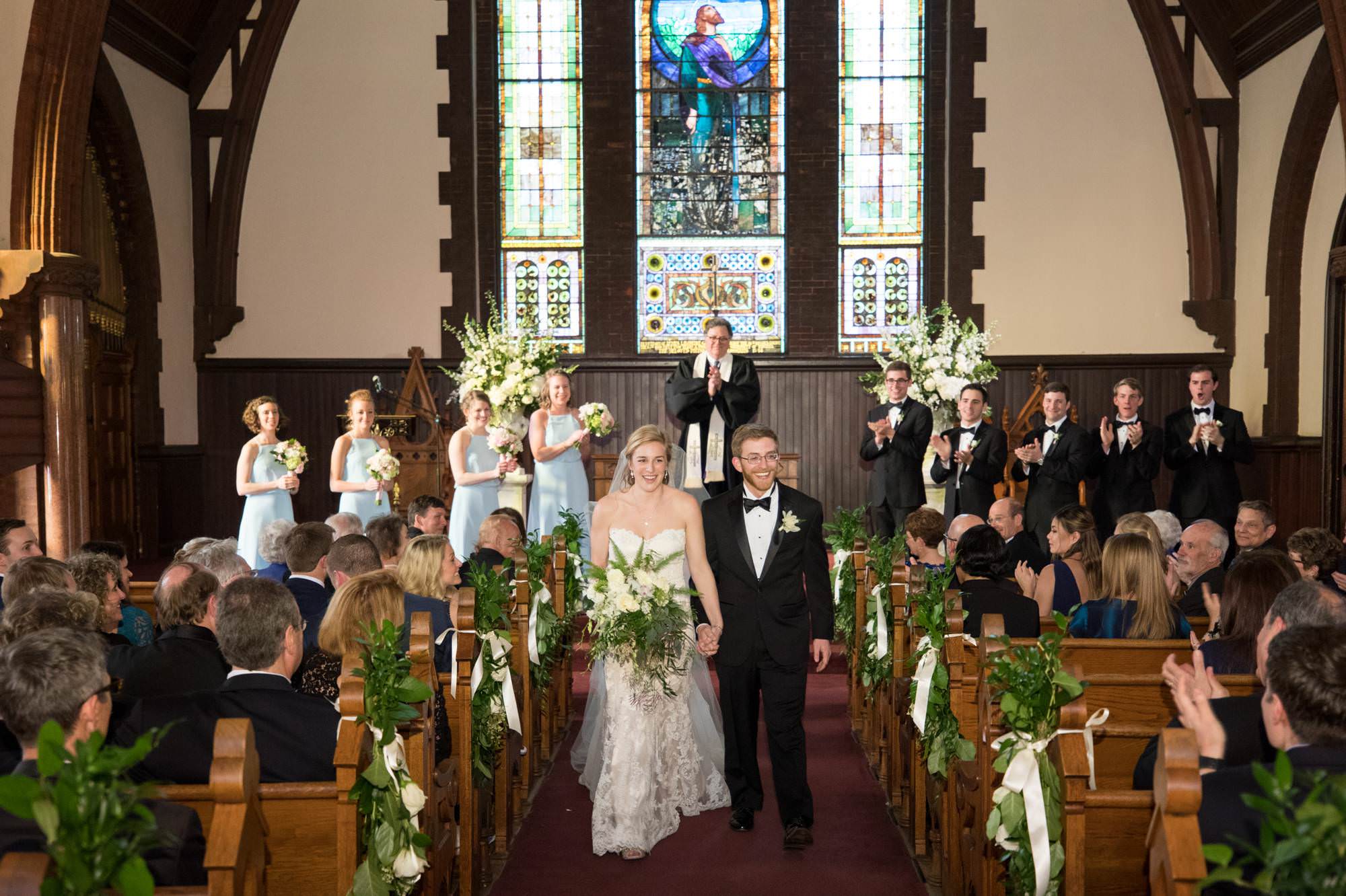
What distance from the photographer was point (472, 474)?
863cm

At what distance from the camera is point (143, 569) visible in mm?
11086

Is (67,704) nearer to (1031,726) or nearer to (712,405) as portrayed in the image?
(1031,726)

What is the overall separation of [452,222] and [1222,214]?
7673mm

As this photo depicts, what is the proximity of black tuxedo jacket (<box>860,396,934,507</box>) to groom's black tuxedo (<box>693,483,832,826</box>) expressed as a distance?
12.7 ft

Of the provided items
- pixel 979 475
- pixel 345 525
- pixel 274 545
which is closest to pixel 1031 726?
pixel 345 525

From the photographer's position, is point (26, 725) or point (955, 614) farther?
point (955, 614)

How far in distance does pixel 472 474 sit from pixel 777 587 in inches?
164

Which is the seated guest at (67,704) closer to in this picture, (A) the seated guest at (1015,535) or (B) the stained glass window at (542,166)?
(A) the seated guest at (1015,535)

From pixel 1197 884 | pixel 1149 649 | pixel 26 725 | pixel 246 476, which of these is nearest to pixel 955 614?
pixel 1149 649

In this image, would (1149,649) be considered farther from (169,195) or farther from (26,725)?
(169,195)

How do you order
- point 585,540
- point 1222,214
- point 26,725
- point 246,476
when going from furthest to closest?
point 1222,214 → point 585,540 → point 246,476 → point 26,725

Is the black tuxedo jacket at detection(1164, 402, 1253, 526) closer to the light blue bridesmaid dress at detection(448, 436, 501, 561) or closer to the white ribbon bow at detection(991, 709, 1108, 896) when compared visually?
the light blue bridesmaid dress at detection(448, 436, 501, 561)

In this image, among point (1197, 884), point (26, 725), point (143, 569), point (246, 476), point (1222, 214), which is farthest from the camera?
point (1222, 214)

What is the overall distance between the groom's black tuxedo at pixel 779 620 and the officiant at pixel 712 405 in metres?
3.72
